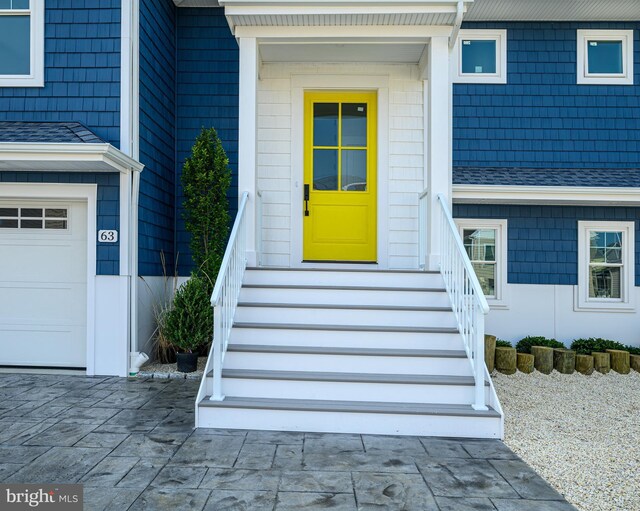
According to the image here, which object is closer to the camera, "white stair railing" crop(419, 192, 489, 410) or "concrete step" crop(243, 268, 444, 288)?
"white stair railing" crop(419, 192, 489, 410)

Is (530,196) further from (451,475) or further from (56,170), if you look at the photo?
(56,170)

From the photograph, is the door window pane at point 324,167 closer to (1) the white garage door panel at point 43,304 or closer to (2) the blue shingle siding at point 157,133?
(2) the blue shingle siding at point 157,133

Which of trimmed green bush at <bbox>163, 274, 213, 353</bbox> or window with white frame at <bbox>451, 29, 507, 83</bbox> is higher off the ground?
window with white frame at <bbox>451, 29, 507, 83</bbox>

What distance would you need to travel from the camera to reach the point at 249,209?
4.99 metres

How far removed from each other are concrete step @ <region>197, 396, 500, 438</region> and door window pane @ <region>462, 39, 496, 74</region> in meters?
4.89

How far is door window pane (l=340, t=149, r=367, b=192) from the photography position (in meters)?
6.20

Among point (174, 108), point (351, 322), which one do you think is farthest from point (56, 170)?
point (351, 322)

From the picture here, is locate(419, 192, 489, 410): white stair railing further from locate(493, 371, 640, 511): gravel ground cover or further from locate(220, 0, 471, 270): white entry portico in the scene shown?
locate(220, 0, 471, 270): white entry portico

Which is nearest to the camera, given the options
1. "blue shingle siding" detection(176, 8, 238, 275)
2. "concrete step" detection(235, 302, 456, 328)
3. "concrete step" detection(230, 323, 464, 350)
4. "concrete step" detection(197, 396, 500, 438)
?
"concrete step" detection(197, 396, 500, 438)

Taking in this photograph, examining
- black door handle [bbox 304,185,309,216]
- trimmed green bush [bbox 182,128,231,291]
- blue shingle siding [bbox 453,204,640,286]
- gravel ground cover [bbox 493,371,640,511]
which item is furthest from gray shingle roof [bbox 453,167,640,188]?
trimmed green bush [bbox 182,128,231,291]

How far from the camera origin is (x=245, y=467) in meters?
2.98

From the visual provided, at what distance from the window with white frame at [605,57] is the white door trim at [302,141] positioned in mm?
2839

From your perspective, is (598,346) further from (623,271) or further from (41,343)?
(41,343)

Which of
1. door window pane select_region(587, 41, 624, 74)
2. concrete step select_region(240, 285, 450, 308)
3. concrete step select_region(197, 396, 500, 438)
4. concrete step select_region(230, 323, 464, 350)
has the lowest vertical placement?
concrete step select_region(197, 396, 500, 438)
